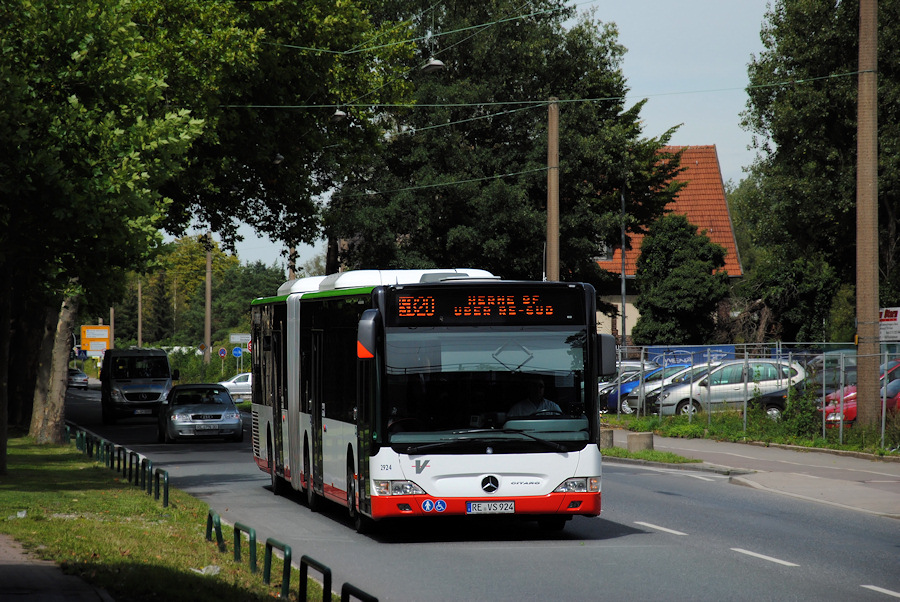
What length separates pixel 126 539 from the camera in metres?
12.4

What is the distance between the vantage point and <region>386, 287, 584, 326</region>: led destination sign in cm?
1309

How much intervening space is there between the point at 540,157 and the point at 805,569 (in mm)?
36798

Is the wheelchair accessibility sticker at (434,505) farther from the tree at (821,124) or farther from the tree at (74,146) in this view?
the tree at (821,124)

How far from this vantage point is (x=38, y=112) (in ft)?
56.5

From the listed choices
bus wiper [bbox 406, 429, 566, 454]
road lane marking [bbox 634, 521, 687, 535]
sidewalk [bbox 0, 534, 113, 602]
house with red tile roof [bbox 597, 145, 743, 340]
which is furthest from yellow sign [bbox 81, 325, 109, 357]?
sidewalk [bbox 0, 534, 113, 602]

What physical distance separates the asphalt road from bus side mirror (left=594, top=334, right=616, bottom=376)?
172 cm

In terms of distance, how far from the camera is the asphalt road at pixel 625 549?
10336 mm

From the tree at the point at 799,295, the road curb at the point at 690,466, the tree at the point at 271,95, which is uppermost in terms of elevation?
the tree at the point at 271,95

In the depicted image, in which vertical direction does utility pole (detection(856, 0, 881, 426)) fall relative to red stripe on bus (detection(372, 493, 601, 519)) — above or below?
above

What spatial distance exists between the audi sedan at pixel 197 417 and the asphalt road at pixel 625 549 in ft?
37.8

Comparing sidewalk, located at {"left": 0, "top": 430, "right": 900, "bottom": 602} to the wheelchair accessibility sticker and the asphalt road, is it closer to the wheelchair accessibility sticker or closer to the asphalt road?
the asphalt road

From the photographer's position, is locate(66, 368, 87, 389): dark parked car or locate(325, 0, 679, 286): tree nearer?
locate(325, 0, 679, 286): tree

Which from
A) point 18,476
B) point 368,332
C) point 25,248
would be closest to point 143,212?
point 25,248

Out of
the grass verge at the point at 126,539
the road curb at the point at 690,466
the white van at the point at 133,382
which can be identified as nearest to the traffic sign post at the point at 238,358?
the white van at the point at 133,382
